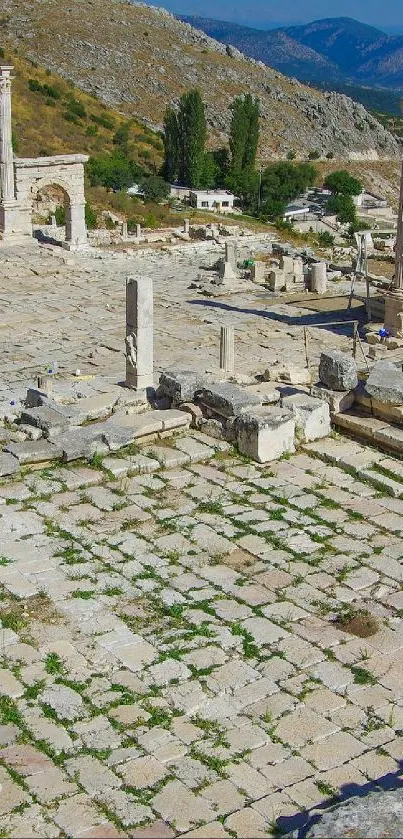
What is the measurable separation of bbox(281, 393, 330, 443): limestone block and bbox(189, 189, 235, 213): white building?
41485 millimetres

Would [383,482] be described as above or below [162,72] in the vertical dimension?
below

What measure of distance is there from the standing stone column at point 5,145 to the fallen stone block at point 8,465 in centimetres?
2020

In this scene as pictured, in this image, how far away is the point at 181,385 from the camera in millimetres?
13367

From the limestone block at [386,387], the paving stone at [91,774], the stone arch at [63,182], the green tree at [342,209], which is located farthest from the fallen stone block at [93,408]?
the green tree at [342,209]

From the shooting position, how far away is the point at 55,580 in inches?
365

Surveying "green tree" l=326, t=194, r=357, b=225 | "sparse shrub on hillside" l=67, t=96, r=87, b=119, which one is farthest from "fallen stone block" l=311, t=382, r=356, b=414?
"sparse shrub on hillside" l=67, t=96, r=87, b=119

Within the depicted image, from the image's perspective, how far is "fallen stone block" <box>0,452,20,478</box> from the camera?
37.1ft

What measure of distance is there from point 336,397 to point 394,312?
8.56m

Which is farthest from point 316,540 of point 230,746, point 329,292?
point 329,292

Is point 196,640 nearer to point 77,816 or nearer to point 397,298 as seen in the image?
point 77,816

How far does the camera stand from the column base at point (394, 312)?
829 inches

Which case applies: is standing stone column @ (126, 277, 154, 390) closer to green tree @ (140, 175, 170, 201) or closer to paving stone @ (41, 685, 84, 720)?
paving stone @ (41, 685, 84, 720)

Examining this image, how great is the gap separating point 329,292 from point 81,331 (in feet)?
23.1

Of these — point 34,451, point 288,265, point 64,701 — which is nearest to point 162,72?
point 288,265
